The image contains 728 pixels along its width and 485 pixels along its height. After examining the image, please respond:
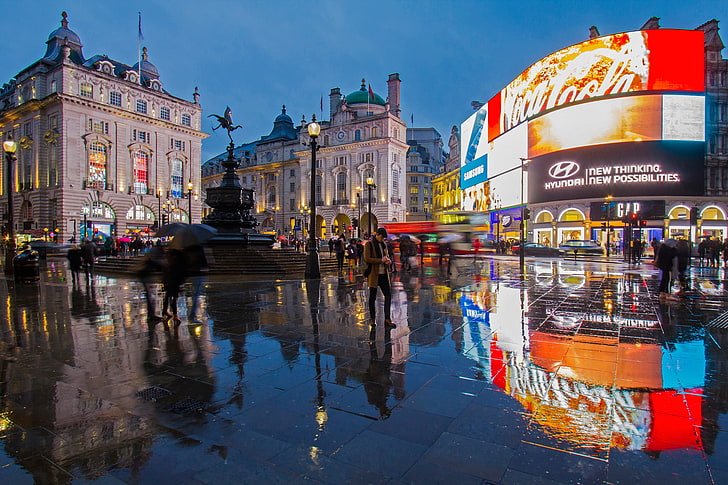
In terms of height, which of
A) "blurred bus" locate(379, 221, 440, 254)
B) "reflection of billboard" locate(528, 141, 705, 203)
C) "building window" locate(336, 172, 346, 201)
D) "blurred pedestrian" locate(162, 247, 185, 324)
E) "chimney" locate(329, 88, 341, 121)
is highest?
"chimney" locate(329, 88, 341, 121)

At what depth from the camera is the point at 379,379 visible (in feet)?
14.3

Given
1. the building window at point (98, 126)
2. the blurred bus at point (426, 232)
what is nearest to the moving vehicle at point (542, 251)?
the blurred bus at point (426, 232)

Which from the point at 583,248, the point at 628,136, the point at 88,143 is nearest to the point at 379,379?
the point at 583,248

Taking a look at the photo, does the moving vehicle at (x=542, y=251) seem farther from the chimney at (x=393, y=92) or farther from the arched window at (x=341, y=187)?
the chimney at (x=393, y=92)

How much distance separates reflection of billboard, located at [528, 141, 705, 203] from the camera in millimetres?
38344

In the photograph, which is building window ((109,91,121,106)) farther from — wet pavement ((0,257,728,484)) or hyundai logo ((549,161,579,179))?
wet pavement ((0,257,728,484))

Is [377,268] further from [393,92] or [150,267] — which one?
[393,92]

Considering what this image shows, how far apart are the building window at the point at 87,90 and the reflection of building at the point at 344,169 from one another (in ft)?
101

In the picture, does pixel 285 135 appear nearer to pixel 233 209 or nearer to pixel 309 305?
pixel 233 209

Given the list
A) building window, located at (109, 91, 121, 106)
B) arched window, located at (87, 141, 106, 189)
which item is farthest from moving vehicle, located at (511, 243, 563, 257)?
building window, located at (109, 91, 121, 106)

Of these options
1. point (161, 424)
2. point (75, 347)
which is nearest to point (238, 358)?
point (161, 424)

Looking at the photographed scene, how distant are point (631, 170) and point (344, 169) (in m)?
43.4

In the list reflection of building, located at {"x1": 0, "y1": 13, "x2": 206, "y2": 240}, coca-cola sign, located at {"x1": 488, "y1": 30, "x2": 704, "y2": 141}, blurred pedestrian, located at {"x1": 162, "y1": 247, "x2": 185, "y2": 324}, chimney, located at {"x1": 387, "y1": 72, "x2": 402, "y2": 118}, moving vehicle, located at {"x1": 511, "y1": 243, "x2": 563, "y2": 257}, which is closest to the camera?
blurred pedestrian, located at {"x1": 162, "y1": 247, "x2": 185, "y2": 324}

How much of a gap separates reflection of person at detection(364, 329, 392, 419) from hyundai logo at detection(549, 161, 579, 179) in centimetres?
4288
